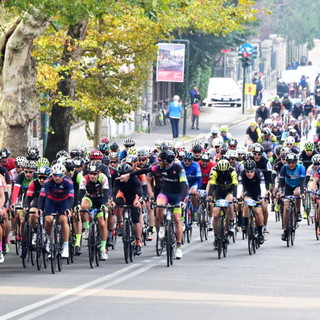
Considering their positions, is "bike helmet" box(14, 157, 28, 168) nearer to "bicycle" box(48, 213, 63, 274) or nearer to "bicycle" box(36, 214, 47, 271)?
"bicycle" box(36, 214, 47, 271)

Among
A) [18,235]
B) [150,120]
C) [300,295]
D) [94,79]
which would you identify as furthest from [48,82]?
[150,120]

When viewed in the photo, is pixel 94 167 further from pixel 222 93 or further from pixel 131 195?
pixel 222 93

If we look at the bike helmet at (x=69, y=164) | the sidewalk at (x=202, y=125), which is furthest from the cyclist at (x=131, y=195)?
the sidewalk at (x=202, y=125)

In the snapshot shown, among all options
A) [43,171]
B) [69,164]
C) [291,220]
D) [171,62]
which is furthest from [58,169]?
[171,62]

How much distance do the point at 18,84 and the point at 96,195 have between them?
20.3 feet

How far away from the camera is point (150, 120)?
189 ft

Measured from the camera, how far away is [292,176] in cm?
2356

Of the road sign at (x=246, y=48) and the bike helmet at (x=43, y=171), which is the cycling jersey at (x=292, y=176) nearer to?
the bike helmet at (x=43, y=171)

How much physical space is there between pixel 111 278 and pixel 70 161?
2.78 metres

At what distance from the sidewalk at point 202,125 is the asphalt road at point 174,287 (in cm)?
2663

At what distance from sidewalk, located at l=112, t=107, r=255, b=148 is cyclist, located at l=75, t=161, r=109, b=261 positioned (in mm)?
26868

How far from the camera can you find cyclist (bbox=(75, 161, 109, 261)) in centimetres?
1975

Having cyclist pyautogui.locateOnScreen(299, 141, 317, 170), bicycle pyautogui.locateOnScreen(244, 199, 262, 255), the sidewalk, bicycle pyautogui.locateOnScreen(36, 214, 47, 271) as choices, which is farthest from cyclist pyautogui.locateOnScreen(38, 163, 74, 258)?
the sidewalk

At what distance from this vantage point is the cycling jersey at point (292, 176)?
23.4 m
